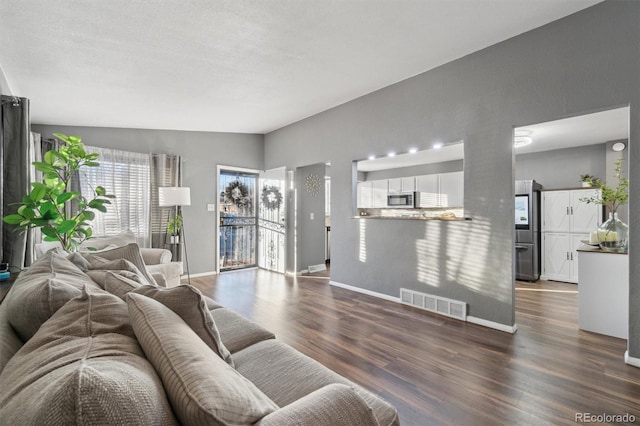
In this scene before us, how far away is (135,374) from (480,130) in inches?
140

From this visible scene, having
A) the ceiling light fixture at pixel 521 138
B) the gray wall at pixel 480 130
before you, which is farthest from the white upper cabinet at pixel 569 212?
the gray wall at pixel 480 130

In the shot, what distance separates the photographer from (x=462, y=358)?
249cm

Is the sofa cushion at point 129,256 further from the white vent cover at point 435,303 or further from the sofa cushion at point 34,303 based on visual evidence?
the white vent cover at point 435,303

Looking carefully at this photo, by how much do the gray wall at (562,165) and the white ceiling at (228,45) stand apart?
3.81 metres

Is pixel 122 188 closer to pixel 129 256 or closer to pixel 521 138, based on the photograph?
pixel 129 256

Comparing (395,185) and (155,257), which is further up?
(395,185)

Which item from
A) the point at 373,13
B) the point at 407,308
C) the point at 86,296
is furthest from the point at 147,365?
the point at 407,308

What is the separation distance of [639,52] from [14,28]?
15.7ft

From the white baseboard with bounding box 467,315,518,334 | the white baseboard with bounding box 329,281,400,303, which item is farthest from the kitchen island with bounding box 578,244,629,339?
the white baseboard with bounding box 329,281,400,303

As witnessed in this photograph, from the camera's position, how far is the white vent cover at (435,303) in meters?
3.37

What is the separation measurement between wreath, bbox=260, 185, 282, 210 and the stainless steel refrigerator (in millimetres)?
4409

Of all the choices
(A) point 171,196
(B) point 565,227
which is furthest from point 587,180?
(A) point 171,196

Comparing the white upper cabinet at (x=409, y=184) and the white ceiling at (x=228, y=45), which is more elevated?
the white ceiling at (x=228, y=45)

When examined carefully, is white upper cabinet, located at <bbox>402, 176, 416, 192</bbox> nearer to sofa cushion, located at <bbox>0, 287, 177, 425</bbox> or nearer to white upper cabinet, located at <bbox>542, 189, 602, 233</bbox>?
white upper cabinet, located at <bbox>542, 189, 602, 233</bbox>
